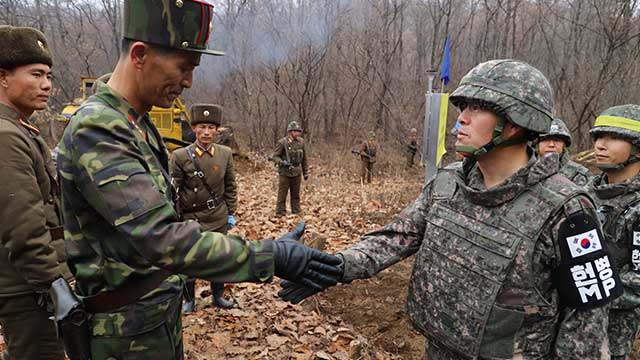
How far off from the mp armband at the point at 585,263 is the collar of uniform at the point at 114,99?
80.5 inches

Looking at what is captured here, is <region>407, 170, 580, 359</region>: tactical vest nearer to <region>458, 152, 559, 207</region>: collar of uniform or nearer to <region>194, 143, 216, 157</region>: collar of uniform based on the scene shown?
<region>458, 152, 559, 207</region>: collar of uniform

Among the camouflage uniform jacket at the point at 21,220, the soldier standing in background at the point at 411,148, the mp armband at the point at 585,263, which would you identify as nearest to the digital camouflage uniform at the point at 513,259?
the mp armband at the point at 585,263

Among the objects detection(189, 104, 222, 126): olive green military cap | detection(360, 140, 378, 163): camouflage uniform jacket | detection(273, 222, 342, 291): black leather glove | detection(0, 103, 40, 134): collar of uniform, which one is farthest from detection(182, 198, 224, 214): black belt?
detection(360, 140, 378, 163): camouflage uniform jacket

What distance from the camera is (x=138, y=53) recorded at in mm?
1805

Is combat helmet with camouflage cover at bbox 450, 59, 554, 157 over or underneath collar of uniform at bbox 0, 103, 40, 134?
over

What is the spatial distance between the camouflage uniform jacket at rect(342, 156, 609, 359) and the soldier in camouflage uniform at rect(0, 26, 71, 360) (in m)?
1.78

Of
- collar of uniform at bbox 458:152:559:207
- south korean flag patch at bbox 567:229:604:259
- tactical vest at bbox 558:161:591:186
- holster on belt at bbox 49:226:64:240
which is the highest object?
collar of uniform at bbox 458:152:559:207

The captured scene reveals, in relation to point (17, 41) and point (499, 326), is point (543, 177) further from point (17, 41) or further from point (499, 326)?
point (17, 41)

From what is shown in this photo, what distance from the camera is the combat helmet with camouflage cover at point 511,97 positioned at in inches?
76.4

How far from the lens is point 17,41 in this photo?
2.56m

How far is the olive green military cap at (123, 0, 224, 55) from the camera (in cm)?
177

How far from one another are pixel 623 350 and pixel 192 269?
10.1 feet

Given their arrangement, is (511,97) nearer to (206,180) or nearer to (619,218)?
(619,218)

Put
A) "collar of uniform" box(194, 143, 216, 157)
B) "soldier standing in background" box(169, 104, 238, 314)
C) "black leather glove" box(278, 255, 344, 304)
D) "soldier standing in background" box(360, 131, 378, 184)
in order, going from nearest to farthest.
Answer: "black leather glove" box(278, 255, 344, 304)
"soldier standing in background" box(169, 104, 238, 314)
"collar of uniform" box(194, 143, 216, 157)
"soldier standing in background" box(360, 131, 378, 184)
